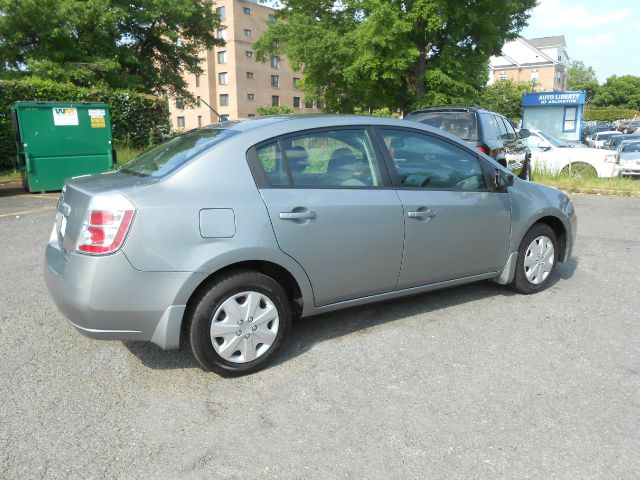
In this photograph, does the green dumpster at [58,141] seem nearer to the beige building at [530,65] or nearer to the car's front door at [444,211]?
the car's front door at [444,211]

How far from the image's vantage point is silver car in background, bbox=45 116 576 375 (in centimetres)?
290

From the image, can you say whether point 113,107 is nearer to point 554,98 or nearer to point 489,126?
point 489,126

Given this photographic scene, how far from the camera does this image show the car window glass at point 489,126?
8742 millimetres

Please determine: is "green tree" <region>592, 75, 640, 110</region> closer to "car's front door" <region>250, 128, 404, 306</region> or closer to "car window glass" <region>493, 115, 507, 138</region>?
"car window glass" <region>493, 115, 507, 138</region>

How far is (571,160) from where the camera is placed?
44.1 ft

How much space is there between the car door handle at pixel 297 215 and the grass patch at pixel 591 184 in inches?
402

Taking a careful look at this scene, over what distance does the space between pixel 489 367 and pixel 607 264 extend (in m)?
3.32

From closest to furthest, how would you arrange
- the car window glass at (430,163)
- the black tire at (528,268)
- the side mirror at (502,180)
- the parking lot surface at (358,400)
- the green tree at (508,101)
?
1. the parking lot surface at (358,400)
2. the car window glass at (430,163)
3. the side mirror at (502,180)
4. the black tire at (528,268)
5. the green tree at (508,101)

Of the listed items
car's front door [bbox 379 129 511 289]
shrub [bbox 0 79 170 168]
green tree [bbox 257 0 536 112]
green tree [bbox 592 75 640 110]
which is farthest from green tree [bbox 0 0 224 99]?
green tree [bbox 592 75 640 110]

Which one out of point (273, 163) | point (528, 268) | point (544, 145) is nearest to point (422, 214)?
point (273, 163)

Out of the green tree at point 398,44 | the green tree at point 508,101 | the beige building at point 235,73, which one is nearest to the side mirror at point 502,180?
the green tree at point 398,44

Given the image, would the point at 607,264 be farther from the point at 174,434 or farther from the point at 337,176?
the point at 174,434

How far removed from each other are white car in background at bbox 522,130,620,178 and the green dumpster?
10.6m

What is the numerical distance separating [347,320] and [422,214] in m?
1.06
